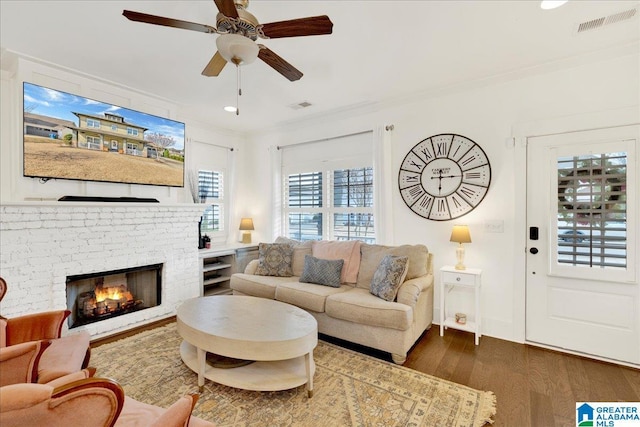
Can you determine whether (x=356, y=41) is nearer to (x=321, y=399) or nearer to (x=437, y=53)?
(x=437, y=53)

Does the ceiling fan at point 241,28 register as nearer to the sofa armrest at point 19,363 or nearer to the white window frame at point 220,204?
the sofa armrest at point 19,363

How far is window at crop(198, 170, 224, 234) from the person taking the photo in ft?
15.9

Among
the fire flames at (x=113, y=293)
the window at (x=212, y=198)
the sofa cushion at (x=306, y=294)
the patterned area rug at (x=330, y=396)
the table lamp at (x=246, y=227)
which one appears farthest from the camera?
the table lamp at (x=246, y=227)

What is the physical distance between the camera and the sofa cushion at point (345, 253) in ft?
11.6

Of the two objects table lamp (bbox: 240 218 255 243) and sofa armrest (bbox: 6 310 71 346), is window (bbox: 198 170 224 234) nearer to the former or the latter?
table lamp (bbox: 240 218 255 243)

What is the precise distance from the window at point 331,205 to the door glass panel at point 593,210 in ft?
6.73

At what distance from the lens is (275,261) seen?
12.8ft

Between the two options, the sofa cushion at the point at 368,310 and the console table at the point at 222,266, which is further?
the console table at the point at 222,266

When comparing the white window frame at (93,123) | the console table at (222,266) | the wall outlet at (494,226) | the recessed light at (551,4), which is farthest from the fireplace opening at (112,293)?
the recessed light at (551,4)

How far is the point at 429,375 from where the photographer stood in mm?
2441

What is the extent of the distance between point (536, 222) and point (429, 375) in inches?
73.6

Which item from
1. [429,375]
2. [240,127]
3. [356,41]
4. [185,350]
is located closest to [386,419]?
[429,375]

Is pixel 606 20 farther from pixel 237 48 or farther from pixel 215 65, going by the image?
pixel 215 65

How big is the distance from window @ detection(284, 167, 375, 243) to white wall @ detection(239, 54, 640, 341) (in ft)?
1.46
